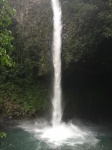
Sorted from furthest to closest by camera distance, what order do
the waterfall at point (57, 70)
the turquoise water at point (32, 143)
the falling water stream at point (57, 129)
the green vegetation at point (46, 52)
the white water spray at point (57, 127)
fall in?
1. the waterfall at point (57, 70)
2. the green vegetation at point (46, 52)
3. the white water spray at point (57, 127)
4. the falling water stream at point (57, 129)
5. the turquoise water at point (32, 143)

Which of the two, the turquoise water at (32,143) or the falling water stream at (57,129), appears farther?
the falling water stream at (57,129)

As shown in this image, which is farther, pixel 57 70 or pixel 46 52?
pixel 46 52

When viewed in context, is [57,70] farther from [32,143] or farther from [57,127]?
[32,143]

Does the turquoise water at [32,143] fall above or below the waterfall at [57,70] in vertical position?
below

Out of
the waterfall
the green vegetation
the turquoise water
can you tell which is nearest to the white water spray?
the waterfall

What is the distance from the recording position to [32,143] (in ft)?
26.1

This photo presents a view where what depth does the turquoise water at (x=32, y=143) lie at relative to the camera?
24.6ft

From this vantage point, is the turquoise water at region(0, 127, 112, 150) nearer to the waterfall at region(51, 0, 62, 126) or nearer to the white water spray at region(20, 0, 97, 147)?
the white water spray at region(20, 0, 97, 147)

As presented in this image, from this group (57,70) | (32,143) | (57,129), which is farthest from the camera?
(57,70)

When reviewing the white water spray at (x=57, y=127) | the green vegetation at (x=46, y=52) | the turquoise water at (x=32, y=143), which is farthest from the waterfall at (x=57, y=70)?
the turquoise water at (x=32, y=143)

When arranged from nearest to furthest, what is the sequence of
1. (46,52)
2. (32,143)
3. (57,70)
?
(32,143)
(57,70)
(46,52)

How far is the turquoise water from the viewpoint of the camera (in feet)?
24.6

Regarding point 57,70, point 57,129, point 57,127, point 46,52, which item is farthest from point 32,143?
point 46,52

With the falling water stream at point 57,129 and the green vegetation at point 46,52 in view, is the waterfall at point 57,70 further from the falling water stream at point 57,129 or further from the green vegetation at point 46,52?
the green vegetation at point 46,52
